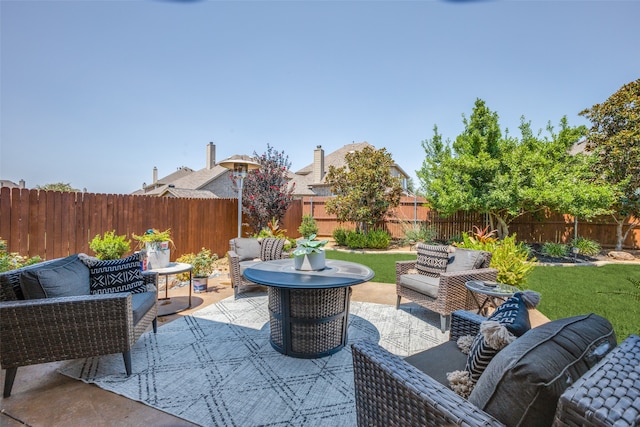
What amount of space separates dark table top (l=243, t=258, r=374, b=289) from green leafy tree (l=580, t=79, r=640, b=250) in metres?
10.3

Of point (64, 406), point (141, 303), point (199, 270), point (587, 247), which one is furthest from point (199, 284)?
point (587, 247)

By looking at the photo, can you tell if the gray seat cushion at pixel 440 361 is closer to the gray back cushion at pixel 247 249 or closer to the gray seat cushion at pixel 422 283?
the gray seat cushion at pixel 422 283

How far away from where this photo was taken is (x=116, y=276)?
3.08 meters

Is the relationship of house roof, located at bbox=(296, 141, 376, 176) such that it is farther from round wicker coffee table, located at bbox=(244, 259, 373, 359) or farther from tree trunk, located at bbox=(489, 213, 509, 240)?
round wicker coffee table, located at bbox=(244, 259, 373, 359)

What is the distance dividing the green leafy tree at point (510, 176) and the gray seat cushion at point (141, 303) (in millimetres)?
8590

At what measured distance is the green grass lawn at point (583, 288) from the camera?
380 cm

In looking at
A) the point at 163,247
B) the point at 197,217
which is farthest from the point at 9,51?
the point at 197,217

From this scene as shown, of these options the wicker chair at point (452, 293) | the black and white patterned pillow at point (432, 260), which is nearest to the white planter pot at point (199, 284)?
the wicker chair at point (452, 293)

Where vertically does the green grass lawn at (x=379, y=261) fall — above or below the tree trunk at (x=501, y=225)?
below

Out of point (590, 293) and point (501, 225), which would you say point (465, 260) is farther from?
point (501, 225)

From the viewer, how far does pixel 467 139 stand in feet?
33.2

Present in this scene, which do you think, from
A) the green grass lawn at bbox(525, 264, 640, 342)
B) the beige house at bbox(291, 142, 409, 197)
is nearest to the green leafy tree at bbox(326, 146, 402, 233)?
the green grass lawn at bbox(525, 264, 640, 342)

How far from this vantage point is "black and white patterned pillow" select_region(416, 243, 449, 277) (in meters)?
3.92

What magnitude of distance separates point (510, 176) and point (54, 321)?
10124mm
